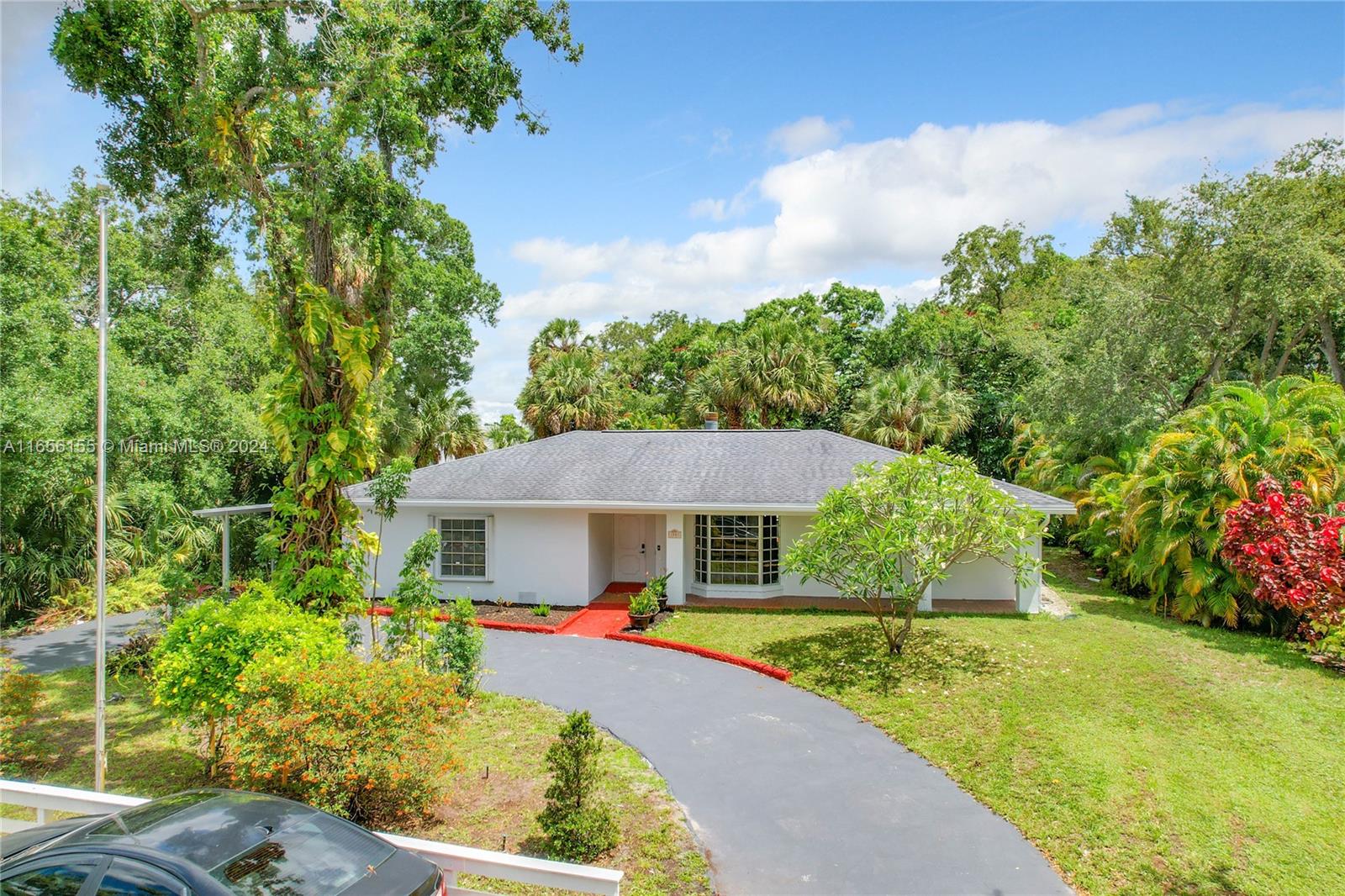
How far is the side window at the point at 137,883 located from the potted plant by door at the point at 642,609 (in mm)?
10833

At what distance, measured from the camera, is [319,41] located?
10.1 m

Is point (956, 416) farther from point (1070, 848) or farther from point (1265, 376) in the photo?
point (1070, 848)

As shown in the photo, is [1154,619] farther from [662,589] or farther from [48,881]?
[48,881]

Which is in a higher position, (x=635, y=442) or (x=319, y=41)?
(x=319, y=41)

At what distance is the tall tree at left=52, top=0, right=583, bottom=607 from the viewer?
9211mm

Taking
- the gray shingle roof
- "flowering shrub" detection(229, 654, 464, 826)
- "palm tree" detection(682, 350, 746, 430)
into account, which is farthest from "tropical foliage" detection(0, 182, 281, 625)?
"palm tree" detection(682, 350, 746, 430)

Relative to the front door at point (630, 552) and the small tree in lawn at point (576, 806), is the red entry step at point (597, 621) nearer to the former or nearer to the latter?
the front door at point (630, 552)

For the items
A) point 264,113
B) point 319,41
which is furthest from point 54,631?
point 319,41

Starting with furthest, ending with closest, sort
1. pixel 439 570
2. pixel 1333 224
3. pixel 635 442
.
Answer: pixel 635 442 < pixel 1333 224 < pixel 439 570

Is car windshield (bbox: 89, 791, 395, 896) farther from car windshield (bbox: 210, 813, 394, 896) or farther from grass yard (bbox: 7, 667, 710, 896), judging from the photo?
grass yard (bbox: 7, 667, 710, 896)

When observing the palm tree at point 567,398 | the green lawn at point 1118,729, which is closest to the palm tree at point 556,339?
the palm tree at point 567,398

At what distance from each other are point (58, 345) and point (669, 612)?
47.9 ft

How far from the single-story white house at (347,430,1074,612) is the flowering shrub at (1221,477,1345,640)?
293cm

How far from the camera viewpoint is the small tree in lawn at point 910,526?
10945mm
